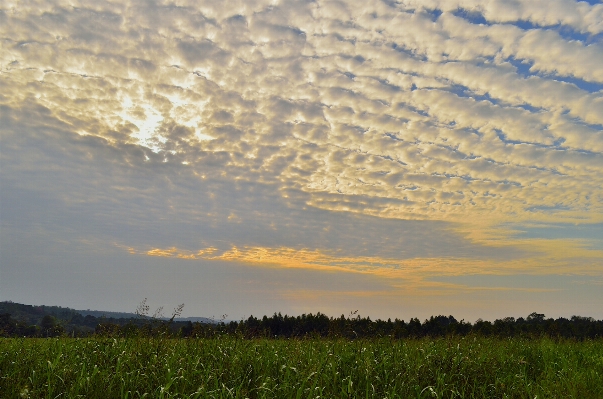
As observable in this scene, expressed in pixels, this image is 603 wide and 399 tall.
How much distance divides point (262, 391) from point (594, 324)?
3289 centimetres

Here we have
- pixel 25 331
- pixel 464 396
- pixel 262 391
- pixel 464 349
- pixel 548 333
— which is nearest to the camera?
pixel 262 391

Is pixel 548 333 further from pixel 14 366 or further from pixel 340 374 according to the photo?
pixel 14 366

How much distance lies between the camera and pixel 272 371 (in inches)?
368

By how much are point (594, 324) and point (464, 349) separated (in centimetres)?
2677

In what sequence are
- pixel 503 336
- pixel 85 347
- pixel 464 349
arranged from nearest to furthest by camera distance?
pixel 85 347, pixel 464 349, pixel 503 336

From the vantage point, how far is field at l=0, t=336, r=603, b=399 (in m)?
7.92

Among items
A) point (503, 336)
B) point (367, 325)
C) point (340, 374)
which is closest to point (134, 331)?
point (340, 374)

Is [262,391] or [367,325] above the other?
[367,325]

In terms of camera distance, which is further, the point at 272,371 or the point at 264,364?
the point at 264,364

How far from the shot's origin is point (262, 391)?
26.6 feet

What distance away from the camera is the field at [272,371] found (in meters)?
7.92

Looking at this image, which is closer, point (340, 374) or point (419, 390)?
point (419, 390)

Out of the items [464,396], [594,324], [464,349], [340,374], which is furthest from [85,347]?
[594,324]

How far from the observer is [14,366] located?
945 centimetres
